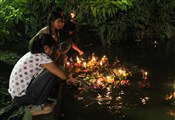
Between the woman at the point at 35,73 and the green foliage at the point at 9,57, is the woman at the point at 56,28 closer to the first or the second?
the woman at the point at 35,73

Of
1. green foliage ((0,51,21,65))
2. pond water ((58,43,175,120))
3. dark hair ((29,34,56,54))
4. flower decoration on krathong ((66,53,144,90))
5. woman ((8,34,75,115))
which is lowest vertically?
pond water ((58,43,175,120))

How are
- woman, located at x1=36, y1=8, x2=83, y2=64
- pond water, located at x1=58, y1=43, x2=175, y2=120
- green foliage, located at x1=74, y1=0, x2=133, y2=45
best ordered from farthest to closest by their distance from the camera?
green foliage, located at x1=74, y1=0, x2=133, y2=45 < woman, located at x1=36, y1=8, x2=83, y2=64 < pond water, located at x1=58, y1=43, x2=175, y2=120

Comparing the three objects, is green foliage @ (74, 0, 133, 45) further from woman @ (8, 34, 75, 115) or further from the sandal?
the sandal

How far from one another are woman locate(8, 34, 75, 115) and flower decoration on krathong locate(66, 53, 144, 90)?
223cm

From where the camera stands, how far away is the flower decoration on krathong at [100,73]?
8227 mm

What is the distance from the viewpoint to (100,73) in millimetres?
9180

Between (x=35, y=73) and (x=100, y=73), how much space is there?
365 cm

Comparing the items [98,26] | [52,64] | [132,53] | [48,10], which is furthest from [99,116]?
[48,10]

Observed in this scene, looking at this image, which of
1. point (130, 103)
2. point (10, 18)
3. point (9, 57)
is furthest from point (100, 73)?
point (10, 18)

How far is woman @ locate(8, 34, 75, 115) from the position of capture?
5605 millimetres

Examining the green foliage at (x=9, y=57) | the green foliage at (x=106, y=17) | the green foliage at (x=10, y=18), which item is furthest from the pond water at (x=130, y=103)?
the green foliage at (x=10, y=18)

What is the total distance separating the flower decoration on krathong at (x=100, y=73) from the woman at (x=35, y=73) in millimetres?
2231

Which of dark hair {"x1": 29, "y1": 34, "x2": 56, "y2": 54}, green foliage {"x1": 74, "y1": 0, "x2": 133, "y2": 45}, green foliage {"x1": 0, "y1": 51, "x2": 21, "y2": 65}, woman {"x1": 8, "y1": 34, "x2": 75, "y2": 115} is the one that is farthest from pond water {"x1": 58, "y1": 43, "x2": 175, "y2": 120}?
green foliage {"x1": 74, "y1": 0, "x2": 133, "y2": 45}

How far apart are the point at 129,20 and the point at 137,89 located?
5487mm
